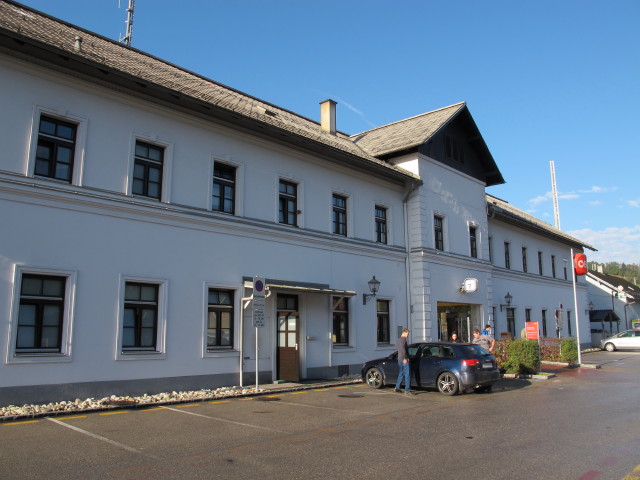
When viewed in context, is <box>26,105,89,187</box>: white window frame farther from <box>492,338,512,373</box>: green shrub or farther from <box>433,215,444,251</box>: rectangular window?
<box>433,215,444,251</box>: rectangular window

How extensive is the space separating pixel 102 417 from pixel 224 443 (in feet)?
12.1

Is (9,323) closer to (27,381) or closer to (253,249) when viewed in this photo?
(27,381)

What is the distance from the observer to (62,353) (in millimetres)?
11945

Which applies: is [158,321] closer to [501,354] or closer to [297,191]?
[297,191]

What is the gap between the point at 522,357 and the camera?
1916cm

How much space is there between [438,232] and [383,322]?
5.28 meters

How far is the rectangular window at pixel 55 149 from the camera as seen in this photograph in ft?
40.6

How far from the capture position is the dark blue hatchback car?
14.2 metres

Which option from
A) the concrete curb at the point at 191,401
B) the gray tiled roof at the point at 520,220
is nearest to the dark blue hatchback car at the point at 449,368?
the concrete curb at the point at 191,401

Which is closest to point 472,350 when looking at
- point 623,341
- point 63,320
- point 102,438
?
point 102,438

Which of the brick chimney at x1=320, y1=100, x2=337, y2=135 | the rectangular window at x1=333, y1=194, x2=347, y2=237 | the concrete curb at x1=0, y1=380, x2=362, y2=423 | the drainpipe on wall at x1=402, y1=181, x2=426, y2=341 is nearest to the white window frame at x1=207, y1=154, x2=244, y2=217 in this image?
the rectangular window at x1=333, y1=194, x2=347, y2=237

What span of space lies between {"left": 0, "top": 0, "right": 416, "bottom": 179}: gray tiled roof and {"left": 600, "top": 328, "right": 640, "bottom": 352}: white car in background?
84.5ft

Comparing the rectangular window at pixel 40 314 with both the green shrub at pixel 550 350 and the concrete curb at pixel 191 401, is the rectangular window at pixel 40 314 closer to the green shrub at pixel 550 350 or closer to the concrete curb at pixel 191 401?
the concrete curb at pixel 191 401

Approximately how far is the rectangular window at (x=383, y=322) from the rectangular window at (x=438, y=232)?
4105 mm
